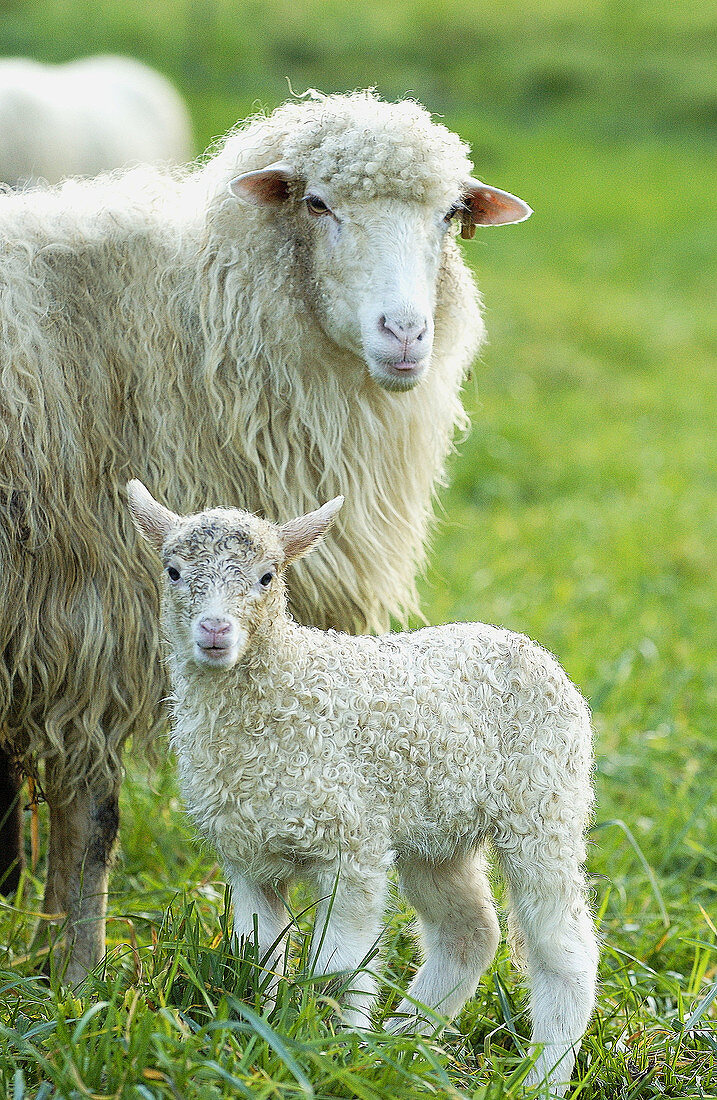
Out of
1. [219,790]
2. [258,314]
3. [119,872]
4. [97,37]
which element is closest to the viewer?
[219,790]

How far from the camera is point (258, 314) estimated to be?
9.10 feet

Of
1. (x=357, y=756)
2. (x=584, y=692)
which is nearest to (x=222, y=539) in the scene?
(x=357, y=756)

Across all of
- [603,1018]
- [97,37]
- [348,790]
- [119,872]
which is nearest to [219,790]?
[348,790]

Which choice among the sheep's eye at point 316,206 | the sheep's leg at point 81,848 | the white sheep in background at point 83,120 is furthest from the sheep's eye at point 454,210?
the white sheep in background at point 83,120

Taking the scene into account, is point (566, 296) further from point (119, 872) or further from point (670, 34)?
point (670, 34)

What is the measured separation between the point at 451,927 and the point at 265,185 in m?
1.59

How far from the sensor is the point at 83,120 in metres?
11.0

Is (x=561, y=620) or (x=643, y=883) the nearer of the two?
(x=643, y=883)

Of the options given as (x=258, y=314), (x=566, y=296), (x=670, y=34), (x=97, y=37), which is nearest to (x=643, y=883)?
(x=258, y=314)

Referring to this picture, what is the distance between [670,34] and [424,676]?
26214 mm

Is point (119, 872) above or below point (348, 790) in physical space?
below

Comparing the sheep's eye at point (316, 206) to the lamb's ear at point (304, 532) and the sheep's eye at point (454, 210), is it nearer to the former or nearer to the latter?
the sheep's eye at point (454, 210)

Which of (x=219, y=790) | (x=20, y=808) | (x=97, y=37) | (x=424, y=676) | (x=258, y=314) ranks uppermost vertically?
(x=97, y=37)

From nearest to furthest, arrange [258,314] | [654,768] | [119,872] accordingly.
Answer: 1. [258,314]
2. [119,872]
3. [654,768]
